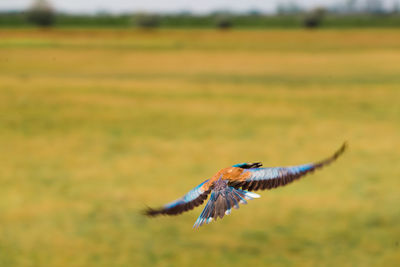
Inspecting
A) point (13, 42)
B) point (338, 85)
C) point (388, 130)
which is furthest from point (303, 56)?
point (13, 42)

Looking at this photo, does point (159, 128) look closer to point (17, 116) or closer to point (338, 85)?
point (17, 116)

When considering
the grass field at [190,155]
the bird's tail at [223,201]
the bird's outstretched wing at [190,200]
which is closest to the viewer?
the bird's tail at [223,201]

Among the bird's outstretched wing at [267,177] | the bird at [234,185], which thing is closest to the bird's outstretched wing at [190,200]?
the bird at [234,185]

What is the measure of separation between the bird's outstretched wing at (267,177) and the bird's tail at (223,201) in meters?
0.03

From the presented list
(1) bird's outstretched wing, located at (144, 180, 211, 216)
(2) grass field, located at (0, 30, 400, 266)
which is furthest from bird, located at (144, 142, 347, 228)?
(2) grass field, located at (0, 30, 400, 266)

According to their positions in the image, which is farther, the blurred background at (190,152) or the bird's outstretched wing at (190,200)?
the blurred background at (190,152)

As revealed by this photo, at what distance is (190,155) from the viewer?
26.2 meters

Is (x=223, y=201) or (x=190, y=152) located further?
(x=190, y=152)

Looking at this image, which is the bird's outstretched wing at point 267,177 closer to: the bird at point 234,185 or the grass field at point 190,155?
the bird at point 234,185

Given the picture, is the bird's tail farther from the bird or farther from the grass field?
the grass field

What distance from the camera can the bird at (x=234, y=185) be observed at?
161 centimetres

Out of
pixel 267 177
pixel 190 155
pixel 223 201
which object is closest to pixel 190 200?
pixel 223 201

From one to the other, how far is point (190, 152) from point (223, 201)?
2509 cm

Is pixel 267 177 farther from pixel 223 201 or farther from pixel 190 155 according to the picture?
pixel 190 155
